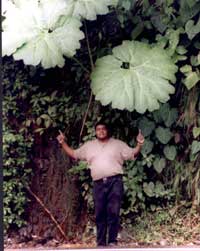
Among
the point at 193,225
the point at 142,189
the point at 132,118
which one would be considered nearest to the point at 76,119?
the point at 132,118

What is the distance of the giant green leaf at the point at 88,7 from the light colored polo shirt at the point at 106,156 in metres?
1.06

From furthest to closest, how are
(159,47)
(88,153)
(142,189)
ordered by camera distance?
(142,189)
(159,47)
(88,153)

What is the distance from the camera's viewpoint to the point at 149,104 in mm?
4680

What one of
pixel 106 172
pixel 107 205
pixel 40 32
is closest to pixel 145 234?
pixel 107 205

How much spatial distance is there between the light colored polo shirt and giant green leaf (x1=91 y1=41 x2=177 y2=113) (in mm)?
331

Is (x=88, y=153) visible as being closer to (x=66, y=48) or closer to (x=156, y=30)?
(x=66, y=48)

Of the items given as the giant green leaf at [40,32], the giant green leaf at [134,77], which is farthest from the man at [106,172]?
the giant green leaf at [40,32]

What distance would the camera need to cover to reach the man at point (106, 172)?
4.49 meters

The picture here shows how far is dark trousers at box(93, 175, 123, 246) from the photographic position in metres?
4.55

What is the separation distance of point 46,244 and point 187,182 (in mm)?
1427

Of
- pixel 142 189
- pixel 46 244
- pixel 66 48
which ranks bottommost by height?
pixel 46 244

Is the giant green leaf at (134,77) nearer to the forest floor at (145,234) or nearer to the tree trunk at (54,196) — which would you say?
the tree trunk at (54,196)

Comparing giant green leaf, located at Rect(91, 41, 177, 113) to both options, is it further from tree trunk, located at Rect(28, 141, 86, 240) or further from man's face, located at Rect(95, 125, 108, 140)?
tree trunk, located at Rect(28, 141, 86, 240)

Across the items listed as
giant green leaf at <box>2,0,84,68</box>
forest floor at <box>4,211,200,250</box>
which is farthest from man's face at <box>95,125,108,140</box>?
forest floor at <box>4,211,200,250</box>
